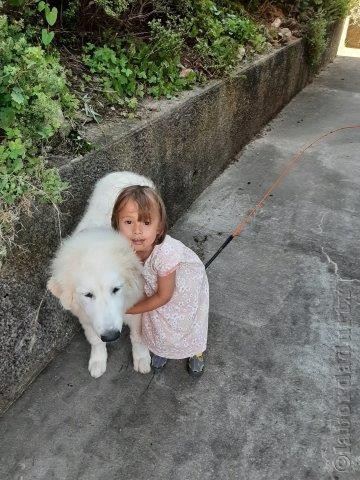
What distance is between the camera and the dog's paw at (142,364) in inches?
105

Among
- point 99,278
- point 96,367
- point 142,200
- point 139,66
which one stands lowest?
point 96,367

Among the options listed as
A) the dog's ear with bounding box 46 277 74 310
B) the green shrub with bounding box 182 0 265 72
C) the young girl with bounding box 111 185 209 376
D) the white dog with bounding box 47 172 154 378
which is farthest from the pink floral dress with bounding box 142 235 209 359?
the green shrub with bounding box 182 0 265 72

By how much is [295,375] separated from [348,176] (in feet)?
9.54

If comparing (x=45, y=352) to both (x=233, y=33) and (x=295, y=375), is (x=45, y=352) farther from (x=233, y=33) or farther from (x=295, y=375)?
(x=233, y=33)

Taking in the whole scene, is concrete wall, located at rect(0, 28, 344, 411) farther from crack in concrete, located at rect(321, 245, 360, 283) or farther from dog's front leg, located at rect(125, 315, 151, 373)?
crack in concrete, located at rect(321, 245, 360, 283)

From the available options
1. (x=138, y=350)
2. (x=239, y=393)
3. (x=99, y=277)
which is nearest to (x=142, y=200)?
(x=99, y=277)

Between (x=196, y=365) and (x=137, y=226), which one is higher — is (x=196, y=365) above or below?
below

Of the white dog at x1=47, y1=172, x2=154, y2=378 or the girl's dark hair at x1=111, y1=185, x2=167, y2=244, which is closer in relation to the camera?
the white dog at x1=47, y1=172, x2=154, y2=378

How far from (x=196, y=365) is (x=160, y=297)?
0.60 m

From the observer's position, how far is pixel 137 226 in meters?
2.29

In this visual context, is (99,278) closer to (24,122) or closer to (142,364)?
(142,364)

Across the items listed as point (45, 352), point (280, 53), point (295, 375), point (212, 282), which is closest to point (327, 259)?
point (212, 282)

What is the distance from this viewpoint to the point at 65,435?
91.5 inches

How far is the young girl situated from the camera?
2.28m
